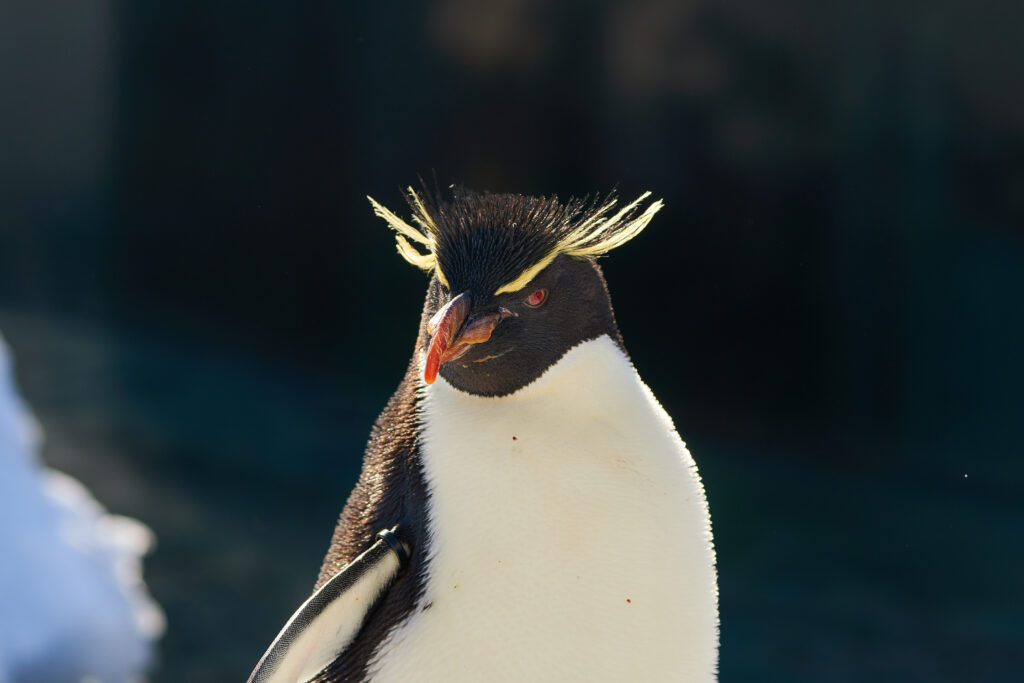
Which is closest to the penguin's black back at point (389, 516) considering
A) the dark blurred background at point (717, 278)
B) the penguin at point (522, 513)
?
the penguin at point (522, 513)

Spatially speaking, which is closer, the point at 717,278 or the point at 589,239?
the point at 589,239

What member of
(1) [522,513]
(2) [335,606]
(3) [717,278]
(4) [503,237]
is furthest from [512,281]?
(3) [717,278]

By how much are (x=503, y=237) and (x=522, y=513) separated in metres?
0.29

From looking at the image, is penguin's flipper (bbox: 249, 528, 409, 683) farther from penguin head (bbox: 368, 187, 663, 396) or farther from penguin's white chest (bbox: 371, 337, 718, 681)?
penguin head (bbox: 368, 187, 663, 396)

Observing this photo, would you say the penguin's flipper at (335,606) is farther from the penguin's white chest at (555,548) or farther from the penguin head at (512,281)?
the penguin head at (512,281)

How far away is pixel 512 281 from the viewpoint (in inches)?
Result: 42.7

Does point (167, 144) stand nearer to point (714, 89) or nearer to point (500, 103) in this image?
point (500, 103)

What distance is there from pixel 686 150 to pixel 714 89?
0.21 m

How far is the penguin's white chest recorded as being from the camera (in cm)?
107

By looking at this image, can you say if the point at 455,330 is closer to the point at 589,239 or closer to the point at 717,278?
the point at 589,239

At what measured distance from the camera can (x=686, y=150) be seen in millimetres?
3428

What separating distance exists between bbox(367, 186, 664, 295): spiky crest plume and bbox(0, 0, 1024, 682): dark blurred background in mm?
1985

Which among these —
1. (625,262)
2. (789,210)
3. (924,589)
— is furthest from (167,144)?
(924,589)

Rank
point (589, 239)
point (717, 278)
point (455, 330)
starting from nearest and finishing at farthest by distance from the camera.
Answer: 1. point (455, 330)
2. point (589, 239)
3. point (717, 278)
